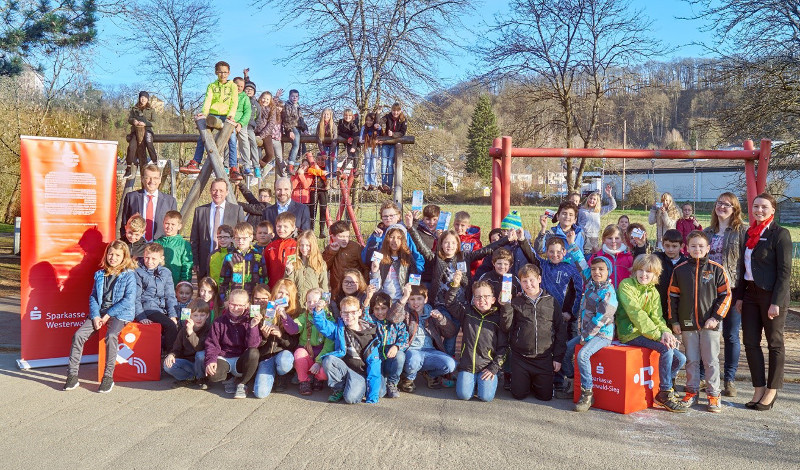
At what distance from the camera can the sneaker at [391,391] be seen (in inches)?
235

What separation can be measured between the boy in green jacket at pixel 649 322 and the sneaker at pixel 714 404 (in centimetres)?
28

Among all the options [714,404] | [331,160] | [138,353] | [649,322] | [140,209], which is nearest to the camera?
[714,404]

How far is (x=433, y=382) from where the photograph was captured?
6.38 meters

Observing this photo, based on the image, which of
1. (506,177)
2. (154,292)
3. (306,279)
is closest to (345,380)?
(306,279)

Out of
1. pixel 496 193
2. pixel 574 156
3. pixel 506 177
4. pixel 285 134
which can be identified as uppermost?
pixel 285 134

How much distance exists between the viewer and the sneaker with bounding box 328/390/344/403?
5809 millimetres

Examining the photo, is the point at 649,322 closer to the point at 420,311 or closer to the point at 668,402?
the point at 668,402

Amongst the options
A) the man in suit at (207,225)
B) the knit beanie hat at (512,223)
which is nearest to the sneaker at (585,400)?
the knit beanie hat at (512,223)

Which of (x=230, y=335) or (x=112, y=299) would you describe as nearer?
(x=230, y=335)

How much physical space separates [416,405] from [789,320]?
25.1 feet

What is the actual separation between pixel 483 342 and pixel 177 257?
11.3 feet

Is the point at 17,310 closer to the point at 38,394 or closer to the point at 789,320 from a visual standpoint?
the point at 38,394

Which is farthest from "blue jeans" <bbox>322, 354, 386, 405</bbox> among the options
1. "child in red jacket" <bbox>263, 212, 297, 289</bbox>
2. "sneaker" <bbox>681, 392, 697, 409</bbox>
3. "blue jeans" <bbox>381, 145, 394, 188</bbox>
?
"blue jeans" <bbox>381, 145, 394, 188</bbox>

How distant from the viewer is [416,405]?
5.75m
